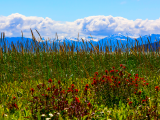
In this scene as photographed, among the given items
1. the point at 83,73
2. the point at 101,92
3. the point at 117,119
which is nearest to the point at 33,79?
the point at 83,73

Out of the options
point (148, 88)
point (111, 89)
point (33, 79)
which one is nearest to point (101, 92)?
point (111, 89)

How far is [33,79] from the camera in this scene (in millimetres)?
4836

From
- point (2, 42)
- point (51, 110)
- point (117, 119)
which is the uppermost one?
point (2, 42)

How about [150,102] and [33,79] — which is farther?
[33,79]

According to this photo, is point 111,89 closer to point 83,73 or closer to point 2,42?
point 83,73

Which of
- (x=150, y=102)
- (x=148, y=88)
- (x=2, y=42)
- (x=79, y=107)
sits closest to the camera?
(x=79, y=107)

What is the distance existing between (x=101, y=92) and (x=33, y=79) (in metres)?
2.45

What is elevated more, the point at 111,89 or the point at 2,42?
the point at 2,42

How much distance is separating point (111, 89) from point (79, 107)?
3.32 feet

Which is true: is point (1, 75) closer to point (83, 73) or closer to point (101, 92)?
point (83, 73)

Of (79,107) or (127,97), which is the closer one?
(79,107)

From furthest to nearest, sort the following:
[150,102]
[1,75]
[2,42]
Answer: [2,42], [1,75], [150,102]

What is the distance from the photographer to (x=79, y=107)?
2.40 metres

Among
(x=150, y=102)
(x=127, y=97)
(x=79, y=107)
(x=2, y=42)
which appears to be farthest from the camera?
(x=2, y=42)
